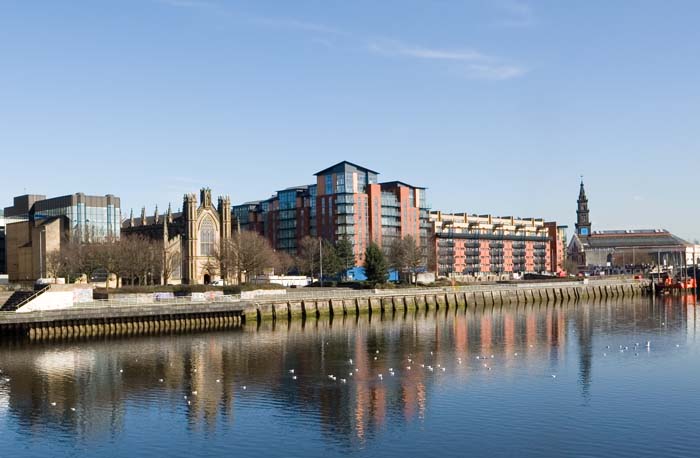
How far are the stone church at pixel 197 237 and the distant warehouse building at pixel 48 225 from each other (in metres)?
12.0

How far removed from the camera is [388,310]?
419 ft

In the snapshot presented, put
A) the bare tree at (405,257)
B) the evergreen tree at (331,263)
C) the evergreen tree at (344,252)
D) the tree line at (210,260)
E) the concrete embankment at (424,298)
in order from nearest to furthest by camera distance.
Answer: the concrete embankment at (424,298) → the tree line at (210,260) → the evergreen tree at (331,263) → the evergreen tree at (344,252) → the bare tree at (405,257)

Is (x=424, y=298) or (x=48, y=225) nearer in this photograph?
(x=424, y=298)

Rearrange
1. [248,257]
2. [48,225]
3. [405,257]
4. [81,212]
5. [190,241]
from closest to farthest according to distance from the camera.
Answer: [248,257]
[48,225]
[190,241]
[81,212]
[405,257]

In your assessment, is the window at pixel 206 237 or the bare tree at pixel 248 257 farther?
the window at pixel 206 237

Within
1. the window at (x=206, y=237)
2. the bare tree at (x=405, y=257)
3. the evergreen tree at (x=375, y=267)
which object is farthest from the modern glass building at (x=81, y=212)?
the bare tree at (x=405, y=257)

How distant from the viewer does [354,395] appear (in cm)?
5381

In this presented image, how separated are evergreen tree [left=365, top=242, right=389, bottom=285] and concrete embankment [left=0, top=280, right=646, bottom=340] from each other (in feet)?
30.3

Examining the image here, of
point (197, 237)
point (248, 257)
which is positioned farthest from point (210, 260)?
point (248, 257)

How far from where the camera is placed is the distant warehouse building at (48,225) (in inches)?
5817

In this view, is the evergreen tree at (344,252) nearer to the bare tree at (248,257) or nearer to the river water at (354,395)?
the bare tree at (248,257)

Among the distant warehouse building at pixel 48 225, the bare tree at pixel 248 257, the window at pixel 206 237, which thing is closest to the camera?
the bare tree at pixel 248 257

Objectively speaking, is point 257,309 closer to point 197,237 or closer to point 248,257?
point 248,257

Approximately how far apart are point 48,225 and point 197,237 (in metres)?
28.0
